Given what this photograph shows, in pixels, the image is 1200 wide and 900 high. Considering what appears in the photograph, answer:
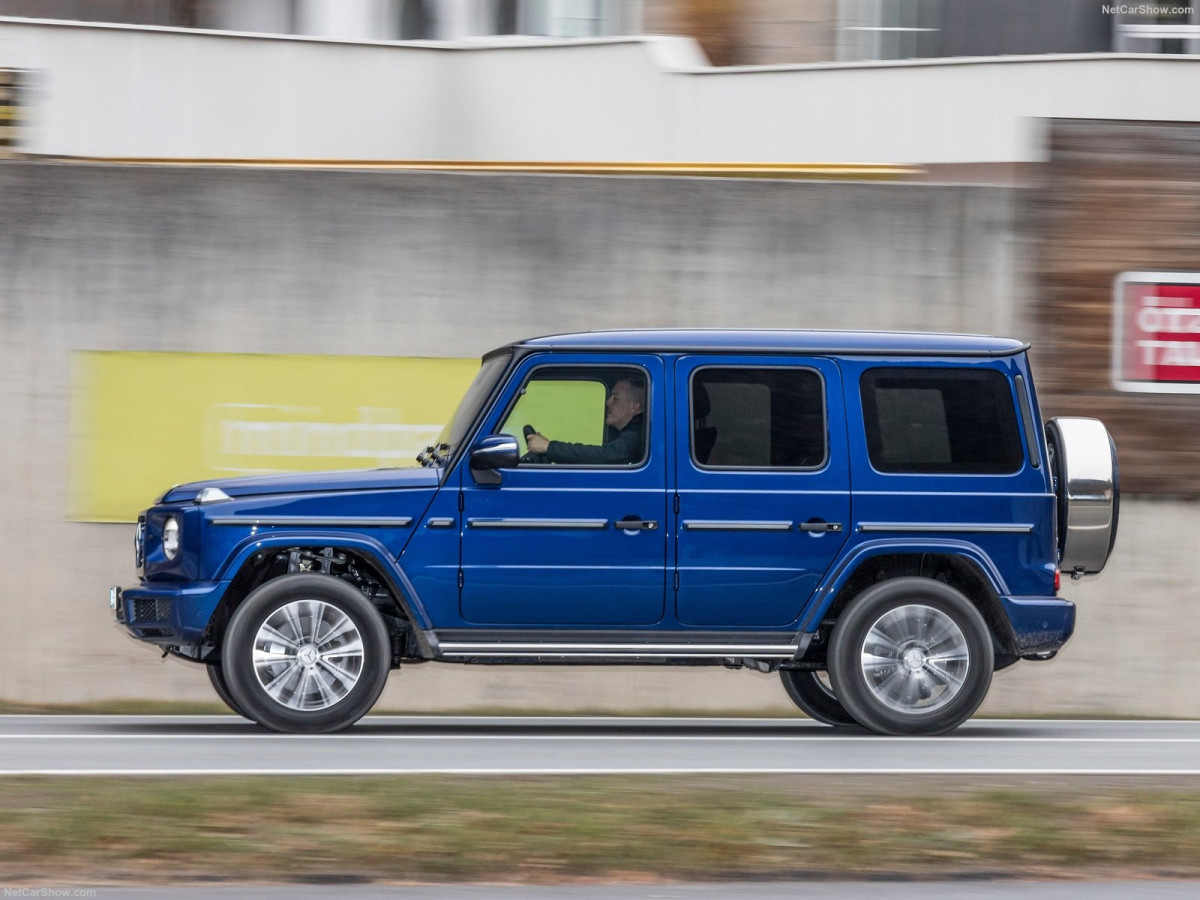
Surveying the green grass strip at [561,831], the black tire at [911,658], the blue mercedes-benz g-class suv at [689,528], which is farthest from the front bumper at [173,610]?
the black tire at [911,658]

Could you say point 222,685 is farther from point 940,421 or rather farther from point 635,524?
point 940,421

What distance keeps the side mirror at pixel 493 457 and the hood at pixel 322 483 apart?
0.24 meters

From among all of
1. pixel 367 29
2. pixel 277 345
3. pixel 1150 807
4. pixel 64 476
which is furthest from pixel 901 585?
pixel 367 29

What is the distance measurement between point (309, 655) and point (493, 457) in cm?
136

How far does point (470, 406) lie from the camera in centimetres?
954

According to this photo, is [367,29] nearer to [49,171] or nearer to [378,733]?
[49,171]

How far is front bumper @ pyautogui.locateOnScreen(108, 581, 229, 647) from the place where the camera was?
898 cm

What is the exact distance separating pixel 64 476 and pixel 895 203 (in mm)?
6216

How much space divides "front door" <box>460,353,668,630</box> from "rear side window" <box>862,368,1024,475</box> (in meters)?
1.15

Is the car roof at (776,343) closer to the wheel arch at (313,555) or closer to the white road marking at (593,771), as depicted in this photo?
the wheel arch at (313,555)

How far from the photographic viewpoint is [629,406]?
30.8 ft

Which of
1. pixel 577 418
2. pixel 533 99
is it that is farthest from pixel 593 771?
pixel 533 99

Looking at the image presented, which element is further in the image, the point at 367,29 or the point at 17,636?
the point at 367,29

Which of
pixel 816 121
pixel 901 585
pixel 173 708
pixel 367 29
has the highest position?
pixel 367 29
